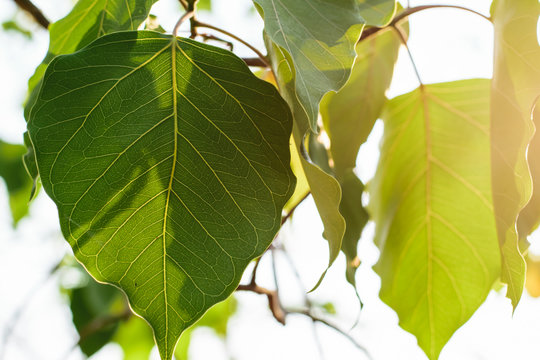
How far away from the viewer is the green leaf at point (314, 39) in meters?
0.36

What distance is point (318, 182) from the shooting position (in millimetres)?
416

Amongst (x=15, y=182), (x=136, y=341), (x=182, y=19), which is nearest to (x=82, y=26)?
(x=182, y=19)

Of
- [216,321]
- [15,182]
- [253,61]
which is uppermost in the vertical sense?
[253,61]

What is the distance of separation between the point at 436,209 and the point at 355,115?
7.3 inches

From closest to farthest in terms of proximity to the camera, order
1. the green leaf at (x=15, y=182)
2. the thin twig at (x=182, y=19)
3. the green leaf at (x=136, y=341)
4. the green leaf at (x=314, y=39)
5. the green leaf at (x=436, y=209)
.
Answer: the green leaf at (x=314, y=39) → the thin twig at (x=182, y=19) → the green leaf at (x=436, y=209) → the green leaf at (x=15, y=182) → the green leaf at (x=136, y=341)

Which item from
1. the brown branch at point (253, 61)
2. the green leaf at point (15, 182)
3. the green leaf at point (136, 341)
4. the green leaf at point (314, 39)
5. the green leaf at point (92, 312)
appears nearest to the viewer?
the green leaf at point (314, 39)

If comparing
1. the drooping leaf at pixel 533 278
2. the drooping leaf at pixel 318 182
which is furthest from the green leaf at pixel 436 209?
the drooping leaf at pixel 533 278

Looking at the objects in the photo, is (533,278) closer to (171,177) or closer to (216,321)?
(216,321)

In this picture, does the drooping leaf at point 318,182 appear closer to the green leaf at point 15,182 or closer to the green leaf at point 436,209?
the green leaf at point 436,209

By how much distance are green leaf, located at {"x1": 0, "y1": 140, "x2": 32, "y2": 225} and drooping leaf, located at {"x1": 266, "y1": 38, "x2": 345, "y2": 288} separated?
0.87m

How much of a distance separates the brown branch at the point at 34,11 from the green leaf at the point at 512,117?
0.61 metres

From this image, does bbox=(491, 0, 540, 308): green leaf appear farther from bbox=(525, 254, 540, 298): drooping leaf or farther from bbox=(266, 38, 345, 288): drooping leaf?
bbox=(525, 254, 540, 298): drooping leaf

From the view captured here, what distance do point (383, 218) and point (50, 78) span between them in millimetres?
531

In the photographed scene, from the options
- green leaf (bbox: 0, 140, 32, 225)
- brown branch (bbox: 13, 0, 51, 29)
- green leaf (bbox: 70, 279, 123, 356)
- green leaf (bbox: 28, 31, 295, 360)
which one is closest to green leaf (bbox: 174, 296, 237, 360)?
green leaf (bbox: 70, 279, 123, 356)
